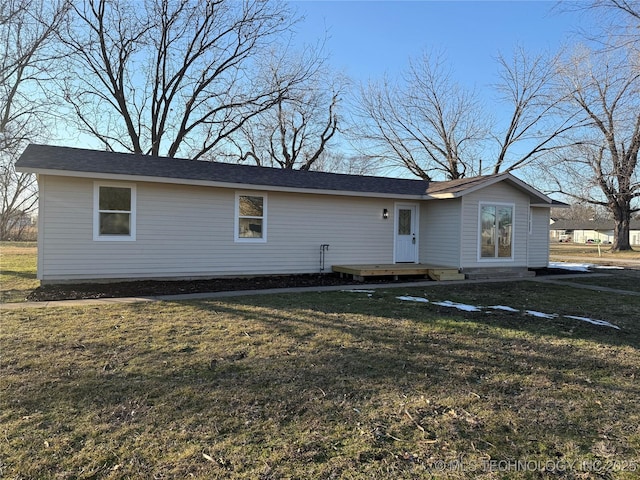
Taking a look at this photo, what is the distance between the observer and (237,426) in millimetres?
3020

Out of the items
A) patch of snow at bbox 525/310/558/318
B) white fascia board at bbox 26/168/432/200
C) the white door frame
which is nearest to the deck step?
the white door frame

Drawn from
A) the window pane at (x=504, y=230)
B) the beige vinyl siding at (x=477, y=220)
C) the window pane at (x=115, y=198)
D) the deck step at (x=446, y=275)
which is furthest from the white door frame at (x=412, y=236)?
the window pane at (x=115, y=198)

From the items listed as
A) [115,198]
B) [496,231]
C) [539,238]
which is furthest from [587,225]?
[115,198]

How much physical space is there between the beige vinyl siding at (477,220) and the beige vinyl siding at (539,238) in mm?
2948

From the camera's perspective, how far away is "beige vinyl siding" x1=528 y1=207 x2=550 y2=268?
15914 mm

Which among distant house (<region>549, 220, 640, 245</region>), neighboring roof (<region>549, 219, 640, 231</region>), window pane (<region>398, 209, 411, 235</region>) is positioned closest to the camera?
window pane (<region>398, 209, 411, 235</region>)

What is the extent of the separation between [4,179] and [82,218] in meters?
26.2

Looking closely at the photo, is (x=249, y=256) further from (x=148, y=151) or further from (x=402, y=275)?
(x=148, y=151)

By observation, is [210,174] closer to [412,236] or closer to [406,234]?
[406,234]

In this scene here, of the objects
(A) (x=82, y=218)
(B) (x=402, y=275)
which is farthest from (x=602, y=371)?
(A) (x=82, y=218)

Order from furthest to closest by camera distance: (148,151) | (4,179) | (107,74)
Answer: (4,179) → (148,151) → (107,74)

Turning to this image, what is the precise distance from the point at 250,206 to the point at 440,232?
5.87 meters

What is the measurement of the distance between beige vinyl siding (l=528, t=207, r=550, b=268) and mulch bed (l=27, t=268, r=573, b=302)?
244 inches

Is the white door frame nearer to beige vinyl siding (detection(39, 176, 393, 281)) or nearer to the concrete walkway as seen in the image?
beige vinyl siding (detection(39, 176, 393, 281))
